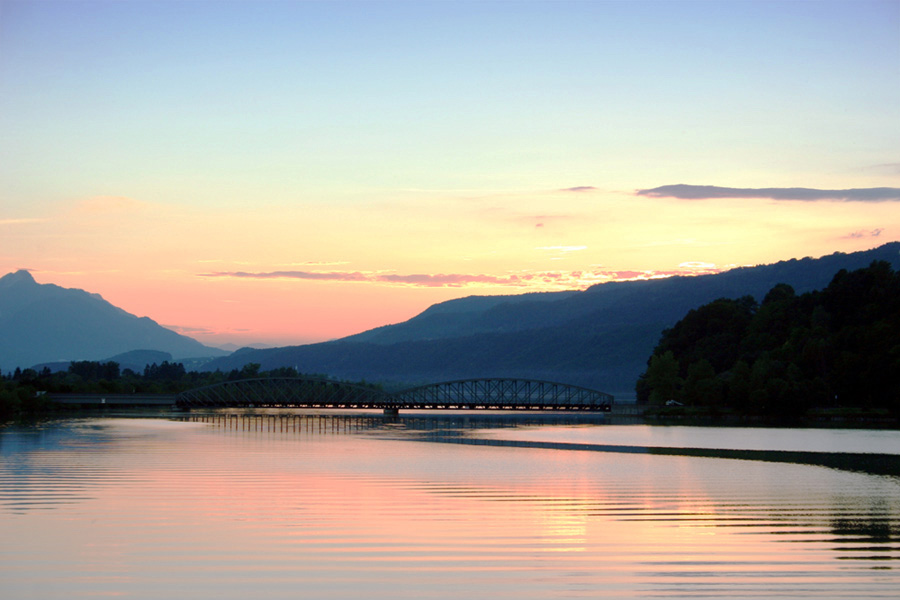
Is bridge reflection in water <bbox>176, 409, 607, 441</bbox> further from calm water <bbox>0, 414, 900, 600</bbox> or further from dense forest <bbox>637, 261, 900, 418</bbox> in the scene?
calm water <bbox>0, 414, 900, 600</bbox>

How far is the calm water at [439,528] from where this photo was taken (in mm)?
20484

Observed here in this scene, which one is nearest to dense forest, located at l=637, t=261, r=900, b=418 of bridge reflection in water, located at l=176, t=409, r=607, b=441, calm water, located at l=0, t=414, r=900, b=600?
bridge reflection in water, located at l=176, t=409, r=607, b=441

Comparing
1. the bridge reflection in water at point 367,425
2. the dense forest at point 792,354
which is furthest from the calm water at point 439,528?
the dense forest at point 792,354

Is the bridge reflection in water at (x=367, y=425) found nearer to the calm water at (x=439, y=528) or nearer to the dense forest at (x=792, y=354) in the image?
A: the dense forest at (x=792, y=354)

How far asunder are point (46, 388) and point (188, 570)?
153 m

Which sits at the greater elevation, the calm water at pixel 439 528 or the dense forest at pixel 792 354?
the dense forest at pixel 792 354

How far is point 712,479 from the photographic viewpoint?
1780 inches

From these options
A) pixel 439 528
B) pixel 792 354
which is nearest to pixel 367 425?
pixel 792 354

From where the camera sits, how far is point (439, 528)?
28219mm

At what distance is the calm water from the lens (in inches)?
806

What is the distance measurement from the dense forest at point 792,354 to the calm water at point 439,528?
2538 inches

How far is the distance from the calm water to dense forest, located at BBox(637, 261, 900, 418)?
→ 64.5 meters

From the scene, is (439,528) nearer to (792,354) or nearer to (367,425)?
(367,425)

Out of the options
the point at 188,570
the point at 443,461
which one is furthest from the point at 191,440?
the point at 188,570
